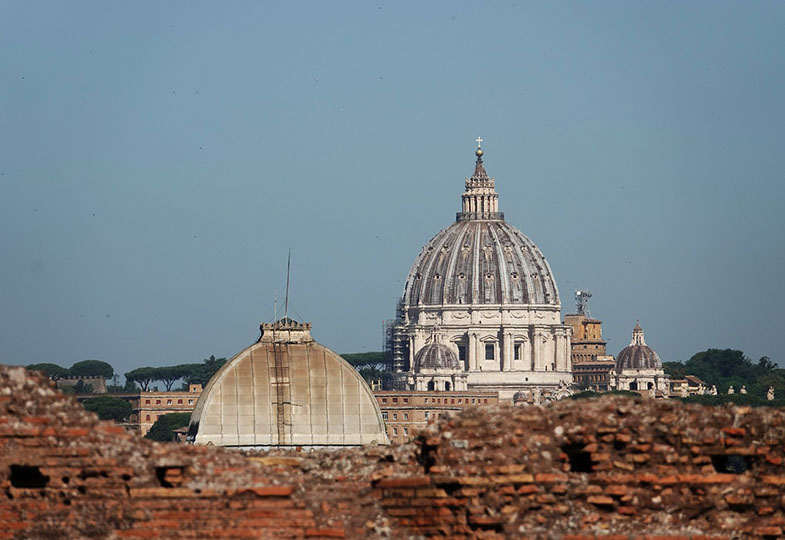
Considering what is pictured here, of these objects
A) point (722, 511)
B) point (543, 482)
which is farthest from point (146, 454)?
point (722, 511)

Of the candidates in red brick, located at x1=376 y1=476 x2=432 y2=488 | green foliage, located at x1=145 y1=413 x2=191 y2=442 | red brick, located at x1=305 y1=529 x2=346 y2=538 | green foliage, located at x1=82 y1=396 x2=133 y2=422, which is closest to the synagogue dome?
red brick, located at x1=376 y1=476 x2=432 y2=488

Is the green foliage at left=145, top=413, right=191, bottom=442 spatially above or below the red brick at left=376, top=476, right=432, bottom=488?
above

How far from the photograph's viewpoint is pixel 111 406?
161750mm

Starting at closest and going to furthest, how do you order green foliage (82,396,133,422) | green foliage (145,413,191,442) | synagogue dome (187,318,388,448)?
synagogue dome (187,318,388,448)
green foliage (145,413,191,442)
green foliage (82,396,133,422)

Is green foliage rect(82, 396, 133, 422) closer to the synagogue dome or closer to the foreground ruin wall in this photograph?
the synagogue dome

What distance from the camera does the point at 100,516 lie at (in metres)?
14.6

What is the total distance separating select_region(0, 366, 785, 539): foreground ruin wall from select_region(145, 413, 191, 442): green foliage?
435 feet

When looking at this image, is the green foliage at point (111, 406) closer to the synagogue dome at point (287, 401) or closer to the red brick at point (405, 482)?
Result: the synagogue dome at point (287, 401)

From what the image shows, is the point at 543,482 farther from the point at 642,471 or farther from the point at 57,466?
the point at 57,466

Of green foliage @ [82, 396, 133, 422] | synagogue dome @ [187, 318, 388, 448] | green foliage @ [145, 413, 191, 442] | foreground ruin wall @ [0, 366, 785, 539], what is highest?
green foliage @ [82, 396, 133, 422]

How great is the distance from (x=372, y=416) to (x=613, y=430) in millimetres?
39735

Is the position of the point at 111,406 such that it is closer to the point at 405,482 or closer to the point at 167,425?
the point at 167,425

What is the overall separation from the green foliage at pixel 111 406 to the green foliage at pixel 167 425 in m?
2.47

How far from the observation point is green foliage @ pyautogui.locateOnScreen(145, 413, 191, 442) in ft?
493
